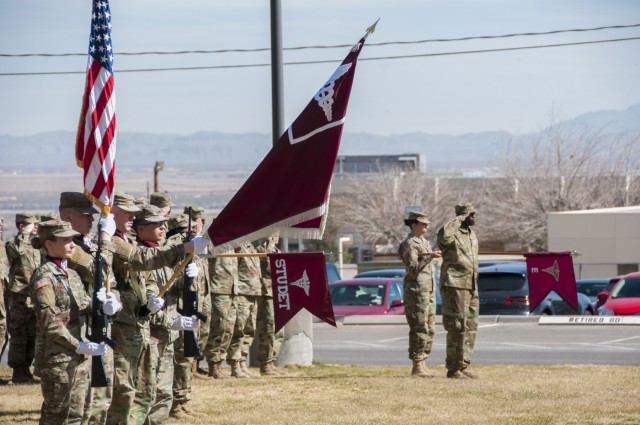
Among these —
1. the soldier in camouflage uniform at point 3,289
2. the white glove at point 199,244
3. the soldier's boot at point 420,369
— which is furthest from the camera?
the soldier's boot at point 420,369

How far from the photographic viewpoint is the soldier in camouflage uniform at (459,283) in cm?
1414

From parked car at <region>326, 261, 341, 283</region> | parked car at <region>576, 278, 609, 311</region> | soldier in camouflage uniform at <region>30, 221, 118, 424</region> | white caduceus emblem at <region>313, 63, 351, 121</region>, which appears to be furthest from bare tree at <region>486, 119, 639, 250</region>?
soldier in camouflage uniform at <region>30, 221, 118, 424</region>

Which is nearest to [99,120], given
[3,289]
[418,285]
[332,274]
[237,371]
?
[3,289]

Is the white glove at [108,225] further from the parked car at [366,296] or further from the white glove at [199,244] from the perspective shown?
the parked car at [366,296]

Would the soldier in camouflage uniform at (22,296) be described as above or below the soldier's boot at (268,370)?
above

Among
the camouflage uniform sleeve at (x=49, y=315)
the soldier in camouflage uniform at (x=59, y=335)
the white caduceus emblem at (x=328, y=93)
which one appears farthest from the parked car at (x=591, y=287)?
the camouflage uniform sleeve at (x=49, y=315)

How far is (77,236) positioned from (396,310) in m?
14.9

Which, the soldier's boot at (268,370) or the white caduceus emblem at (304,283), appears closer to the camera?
the white caduceus emblem at (304,283)

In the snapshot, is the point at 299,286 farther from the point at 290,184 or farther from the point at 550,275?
the point at 290,184

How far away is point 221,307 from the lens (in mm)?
14508

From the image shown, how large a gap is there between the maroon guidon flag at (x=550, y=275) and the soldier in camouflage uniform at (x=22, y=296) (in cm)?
586

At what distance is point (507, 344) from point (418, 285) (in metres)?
6.11

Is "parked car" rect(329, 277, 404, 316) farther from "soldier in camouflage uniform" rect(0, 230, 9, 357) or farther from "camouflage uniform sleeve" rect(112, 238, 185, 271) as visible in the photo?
"camouflage uniform sleeve" rect(112, 238, 185, 271)

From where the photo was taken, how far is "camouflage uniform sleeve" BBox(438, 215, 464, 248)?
46.2ft
